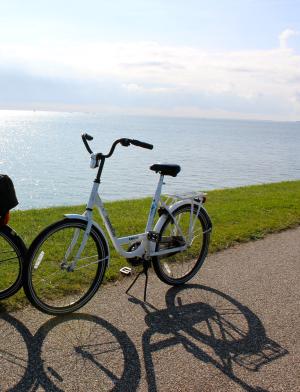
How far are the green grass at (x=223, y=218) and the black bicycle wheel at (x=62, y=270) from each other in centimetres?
54

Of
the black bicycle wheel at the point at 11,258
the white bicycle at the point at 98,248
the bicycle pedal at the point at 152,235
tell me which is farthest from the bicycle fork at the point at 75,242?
the bicycle pedal at the point at 152,235

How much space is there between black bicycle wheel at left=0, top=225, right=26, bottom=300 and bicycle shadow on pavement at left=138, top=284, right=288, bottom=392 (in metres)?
1.33

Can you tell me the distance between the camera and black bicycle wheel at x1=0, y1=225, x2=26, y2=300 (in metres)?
4.30

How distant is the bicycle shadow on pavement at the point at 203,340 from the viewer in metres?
3.50

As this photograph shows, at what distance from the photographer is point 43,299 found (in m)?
4.52

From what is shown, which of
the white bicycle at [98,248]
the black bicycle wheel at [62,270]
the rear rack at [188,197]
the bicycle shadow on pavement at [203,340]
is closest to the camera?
the bicycle shadow on pavement at [203,340]

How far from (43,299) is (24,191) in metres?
20.3

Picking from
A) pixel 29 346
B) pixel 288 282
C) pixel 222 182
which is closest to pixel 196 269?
pixel 288 282

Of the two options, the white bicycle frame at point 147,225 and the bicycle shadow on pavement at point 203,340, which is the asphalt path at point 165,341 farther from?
the white bicycle frame at point 147,225

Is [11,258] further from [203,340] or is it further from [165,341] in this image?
[203,340]

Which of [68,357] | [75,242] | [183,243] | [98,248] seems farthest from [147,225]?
[68,357]

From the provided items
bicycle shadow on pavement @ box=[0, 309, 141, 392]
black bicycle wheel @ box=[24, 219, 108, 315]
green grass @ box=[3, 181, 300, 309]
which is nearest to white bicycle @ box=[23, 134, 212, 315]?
black bicycle wheel @ box=[24, 219, 108, 315]

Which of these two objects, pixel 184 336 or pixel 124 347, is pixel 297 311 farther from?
pixel 124 347

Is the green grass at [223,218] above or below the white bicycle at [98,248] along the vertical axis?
below
